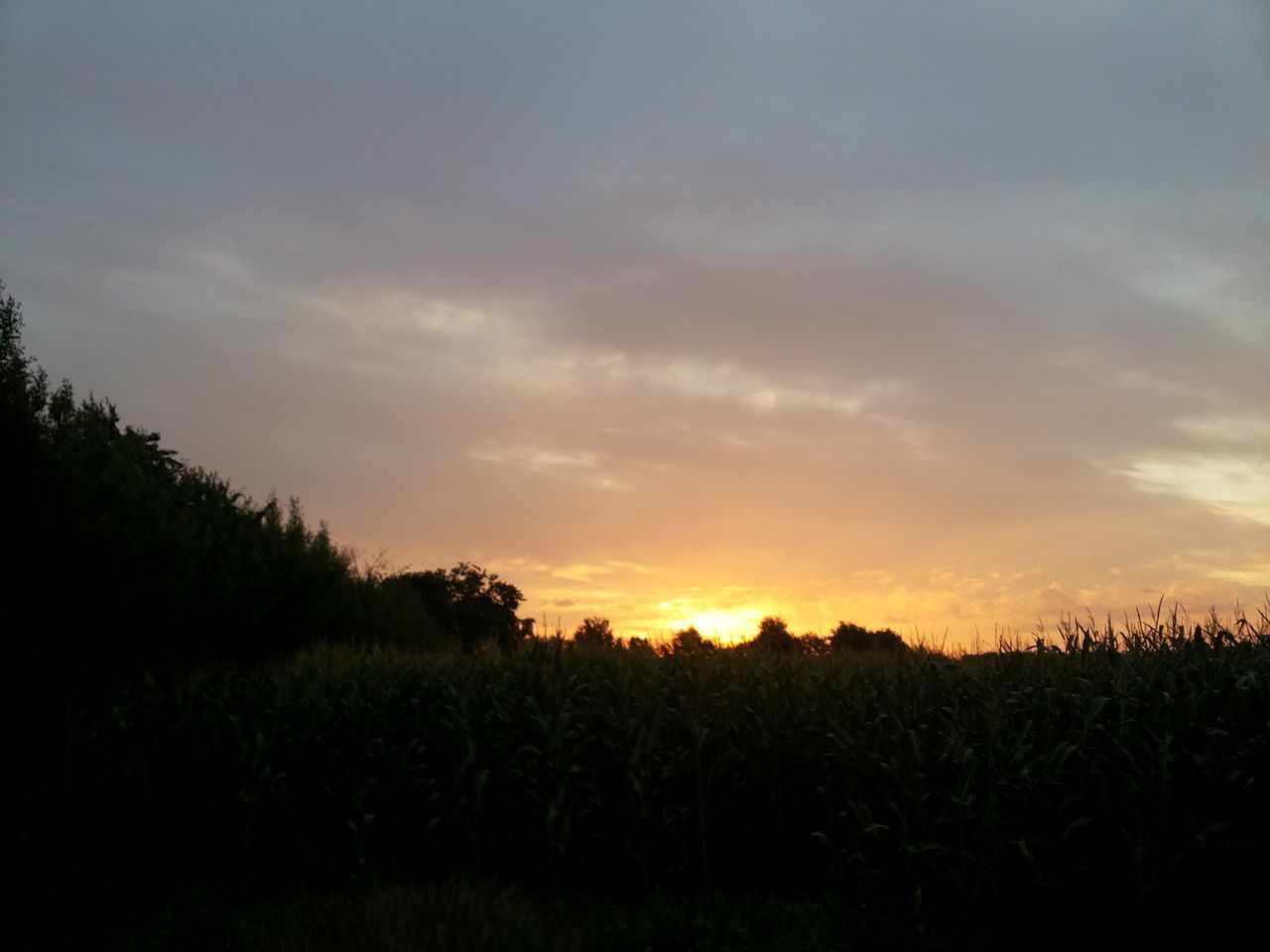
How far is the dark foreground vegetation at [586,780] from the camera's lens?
28.8ft

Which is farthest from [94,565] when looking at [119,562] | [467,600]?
[467,600]

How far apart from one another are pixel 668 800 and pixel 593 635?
429 cm

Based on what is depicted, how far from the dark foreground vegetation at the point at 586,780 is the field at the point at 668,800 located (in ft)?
0.14

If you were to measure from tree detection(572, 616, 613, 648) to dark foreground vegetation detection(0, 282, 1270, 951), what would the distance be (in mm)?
157

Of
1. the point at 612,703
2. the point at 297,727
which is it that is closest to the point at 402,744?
the point at 297,727

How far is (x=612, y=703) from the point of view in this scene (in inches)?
508

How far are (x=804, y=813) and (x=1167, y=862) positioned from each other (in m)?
4.48

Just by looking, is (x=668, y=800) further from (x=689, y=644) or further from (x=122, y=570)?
(x=122, y=570)

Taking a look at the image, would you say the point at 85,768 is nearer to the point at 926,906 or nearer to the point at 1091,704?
the point at 926,906

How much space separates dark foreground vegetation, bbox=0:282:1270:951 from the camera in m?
8.77

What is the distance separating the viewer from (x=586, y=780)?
12086 millimetres

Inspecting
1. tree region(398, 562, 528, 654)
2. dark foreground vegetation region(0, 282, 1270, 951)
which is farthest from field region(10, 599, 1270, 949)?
tree region(398, 562, 528, 654)

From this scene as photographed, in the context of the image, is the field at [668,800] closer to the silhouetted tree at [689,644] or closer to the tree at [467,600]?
the silhouetted tree at [689,644]

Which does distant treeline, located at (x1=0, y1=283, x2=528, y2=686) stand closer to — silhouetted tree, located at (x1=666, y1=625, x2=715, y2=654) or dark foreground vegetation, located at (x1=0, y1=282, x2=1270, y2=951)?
dark foreground vegetation, located at (x1=0, y1=282, x2=1270, y2=951)
